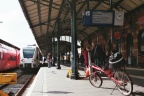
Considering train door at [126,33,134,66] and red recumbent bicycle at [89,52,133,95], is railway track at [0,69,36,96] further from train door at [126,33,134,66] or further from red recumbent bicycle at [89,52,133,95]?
train door at [126,33,134,66]

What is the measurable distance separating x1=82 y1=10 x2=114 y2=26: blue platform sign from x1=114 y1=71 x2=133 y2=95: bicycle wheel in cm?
635

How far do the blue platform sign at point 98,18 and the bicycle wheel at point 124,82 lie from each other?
20.8ft

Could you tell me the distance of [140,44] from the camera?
2902 cm

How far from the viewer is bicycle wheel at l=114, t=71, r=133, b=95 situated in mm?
8258

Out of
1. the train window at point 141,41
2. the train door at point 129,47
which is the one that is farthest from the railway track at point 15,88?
the train door at point 129,47

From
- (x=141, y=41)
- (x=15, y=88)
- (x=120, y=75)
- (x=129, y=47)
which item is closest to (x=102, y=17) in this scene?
(x=15, y=88)

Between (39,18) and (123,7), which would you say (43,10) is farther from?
(123,7)

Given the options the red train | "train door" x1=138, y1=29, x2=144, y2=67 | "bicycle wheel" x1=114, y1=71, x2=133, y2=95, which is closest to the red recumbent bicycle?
"bicycle wheel" x1=114, y1=71, x2=133, y2=95

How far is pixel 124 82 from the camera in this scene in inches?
333

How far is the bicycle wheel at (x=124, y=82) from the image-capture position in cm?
826

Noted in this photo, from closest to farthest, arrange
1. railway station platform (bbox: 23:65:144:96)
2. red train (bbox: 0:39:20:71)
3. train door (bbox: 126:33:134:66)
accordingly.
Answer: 1. railway station platform (bbox: 23:65:144:96)
2. red train (bbox: 0:39:20:71)
3. train door (bbox: 126:33:134:66)

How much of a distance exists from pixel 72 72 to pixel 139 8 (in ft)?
46.5

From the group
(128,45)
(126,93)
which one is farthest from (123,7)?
(126,93)

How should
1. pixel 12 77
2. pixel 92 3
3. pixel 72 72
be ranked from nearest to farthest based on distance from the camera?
pixel 12 77 → pixel 72 72 → pixel 92 3
